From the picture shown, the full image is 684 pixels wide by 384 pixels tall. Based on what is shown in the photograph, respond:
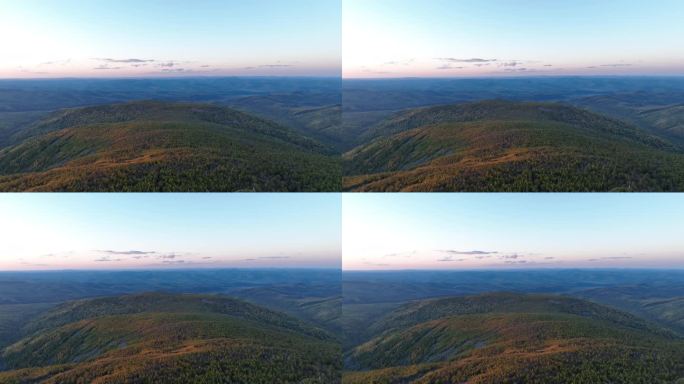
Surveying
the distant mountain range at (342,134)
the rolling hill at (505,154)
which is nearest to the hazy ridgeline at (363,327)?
the rolling hill at (505,154)

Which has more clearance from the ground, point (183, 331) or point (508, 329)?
point (508, 329)

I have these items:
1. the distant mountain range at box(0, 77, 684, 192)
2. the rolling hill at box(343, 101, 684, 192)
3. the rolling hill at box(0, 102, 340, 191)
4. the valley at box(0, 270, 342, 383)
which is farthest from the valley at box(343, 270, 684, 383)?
the rolling hill at box(0, 102, 340, 191)

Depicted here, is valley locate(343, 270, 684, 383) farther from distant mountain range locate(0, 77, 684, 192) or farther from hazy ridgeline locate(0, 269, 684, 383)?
distant mountain range locate(0, 77, 684, 192)

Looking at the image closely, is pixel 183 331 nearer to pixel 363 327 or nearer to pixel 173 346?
pixel 173 346

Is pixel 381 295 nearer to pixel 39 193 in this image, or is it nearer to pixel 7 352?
pixel 39 193

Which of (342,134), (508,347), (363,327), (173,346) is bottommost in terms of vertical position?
(173,346)

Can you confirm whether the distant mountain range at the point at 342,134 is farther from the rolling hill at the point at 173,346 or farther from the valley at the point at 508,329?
the rolling hill at the point at 173,346

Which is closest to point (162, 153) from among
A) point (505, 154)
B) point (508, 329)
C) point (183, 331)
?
point (183, 331)
